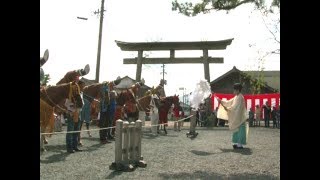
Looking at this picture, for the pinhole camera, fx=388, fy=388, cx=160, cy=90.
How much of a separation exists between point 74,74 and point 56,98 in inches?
38.3

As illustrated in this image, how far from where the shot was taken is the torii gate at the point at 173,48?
878 inches

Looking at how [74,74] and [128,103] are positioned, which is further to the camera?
[128,103]

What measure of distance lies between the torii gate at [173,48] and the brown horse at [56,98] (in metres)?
14.3

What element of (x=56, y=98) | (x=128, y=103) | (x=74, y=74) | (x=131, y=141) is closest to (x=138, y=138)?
(x=131, y=141)

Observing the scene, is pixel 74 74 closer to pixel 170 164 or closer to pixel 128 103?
pixel 170 164

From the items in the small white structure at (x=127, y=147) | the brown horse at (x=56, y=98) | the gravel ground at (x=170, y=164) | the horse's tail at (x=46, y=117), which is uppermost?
the brown horse at (x=56, y=98)

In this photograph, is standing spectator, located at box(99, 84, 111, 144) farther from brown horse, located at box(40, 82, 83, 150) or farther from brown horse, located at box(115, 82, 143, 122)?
brown horse, located at box(40, 82, 83, 150)

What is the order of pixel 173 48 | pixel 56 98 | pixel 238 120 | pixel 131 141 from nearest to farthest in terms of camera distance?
pixel 131 141 → pixel 56 98 → pixel 238 120 → pixel 173 48

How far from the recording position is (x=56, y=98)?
8594 mm

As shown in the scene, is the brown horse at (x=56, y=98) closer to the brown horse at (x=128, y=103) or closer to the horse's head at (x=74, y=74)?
the horse's head at (x=74, y=74)

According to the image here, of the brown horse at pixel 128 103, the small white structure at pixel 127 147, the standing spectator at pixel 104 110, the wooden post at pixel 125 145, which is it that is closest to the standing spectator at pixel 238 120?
the brown horse at pixel 128 103

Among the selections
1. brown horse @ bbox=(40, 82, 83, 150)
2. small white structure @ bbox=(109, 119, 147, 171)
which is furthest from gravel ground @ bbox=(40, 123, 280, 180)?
brown horse @ bbox=(40, 82, 83, 150)

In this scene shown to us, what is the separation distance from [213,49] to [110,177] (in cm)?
1668
